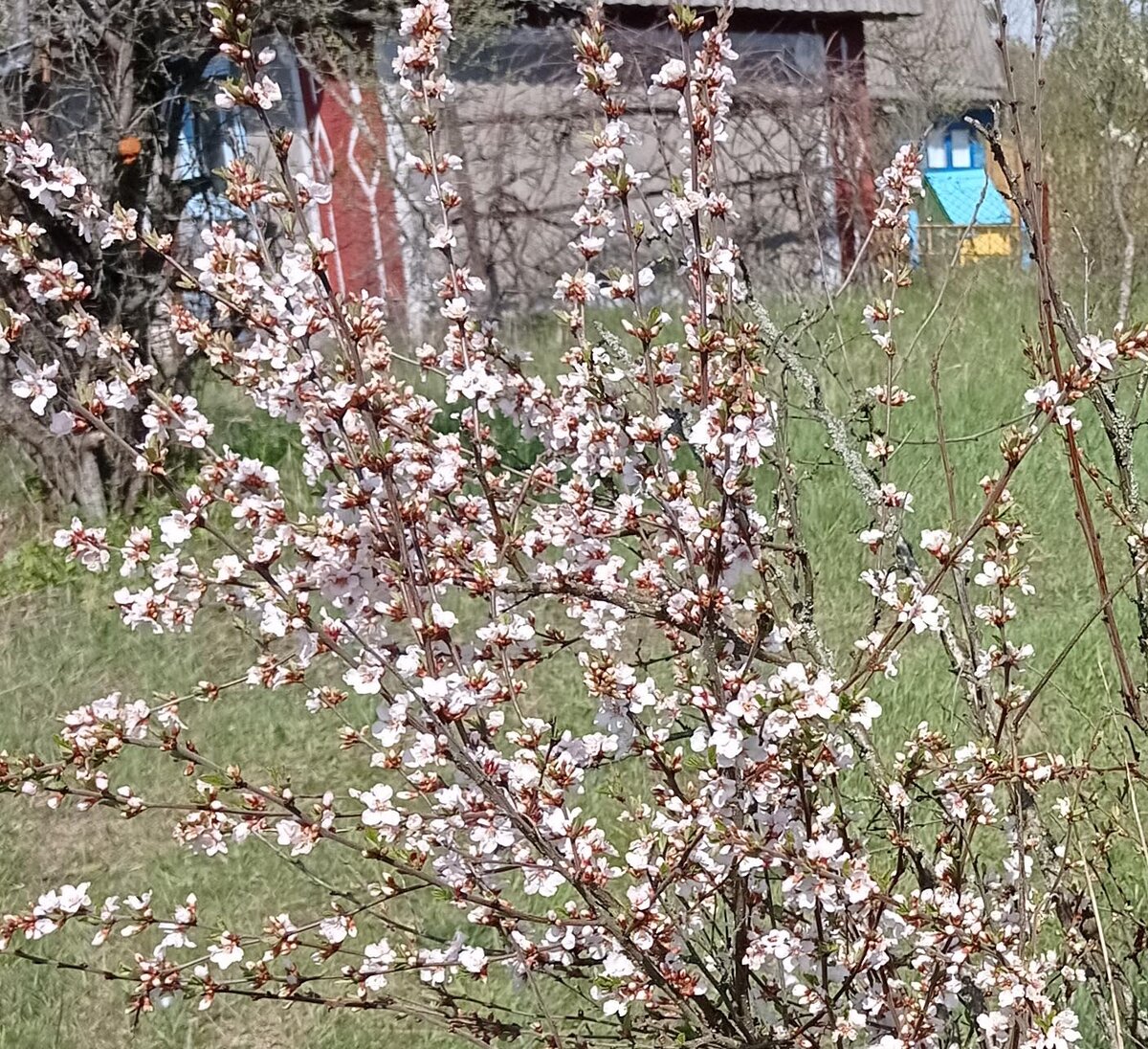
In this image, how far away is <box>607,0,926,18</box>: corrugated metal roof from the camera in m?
11.9

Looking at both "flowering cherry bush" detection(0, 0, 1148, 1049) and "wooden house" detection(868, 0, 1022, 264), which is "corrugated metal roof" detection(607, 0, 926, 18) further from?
"flowering cherry bush" detection(0, 0, 1148, 1049)

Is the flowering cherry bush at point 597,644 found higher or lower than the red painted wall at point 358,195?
lower

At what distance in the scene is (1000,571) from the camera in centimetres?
167

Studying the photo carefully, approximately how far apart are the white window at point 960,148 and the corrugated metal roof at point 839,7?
7.94 meters

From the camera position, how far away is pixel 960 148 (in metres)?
21.0

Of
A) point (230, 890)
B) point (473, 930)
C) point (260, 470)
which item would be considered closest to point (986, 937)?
point (260, 470)

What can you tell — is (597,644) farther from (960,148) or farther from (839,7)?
(960,148)

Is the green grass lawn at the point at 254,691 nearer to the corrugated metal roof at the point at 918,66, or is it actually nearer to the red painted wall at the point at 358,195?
the red painted wall at the point at 358,195

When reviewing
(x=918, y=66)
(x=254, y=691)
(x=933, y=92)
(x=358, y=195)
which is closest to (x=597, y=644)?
(x=254, y=691)

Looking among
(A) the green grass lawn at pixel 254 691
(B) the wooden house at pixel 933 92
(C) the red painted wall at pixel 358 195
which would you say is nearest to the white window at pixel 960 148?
(B) the wooden house at pixel 933 92

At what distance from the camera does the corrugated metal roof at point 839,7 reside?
38.9 feet

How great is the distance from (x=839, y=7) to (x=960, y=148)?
9691 mm

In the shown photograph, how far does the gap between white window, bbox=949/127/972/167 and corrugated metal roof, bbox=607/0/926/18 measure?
7945mm

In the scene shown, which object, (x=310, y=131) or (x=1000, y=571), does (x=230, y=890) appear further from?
(x=310, y=131)
